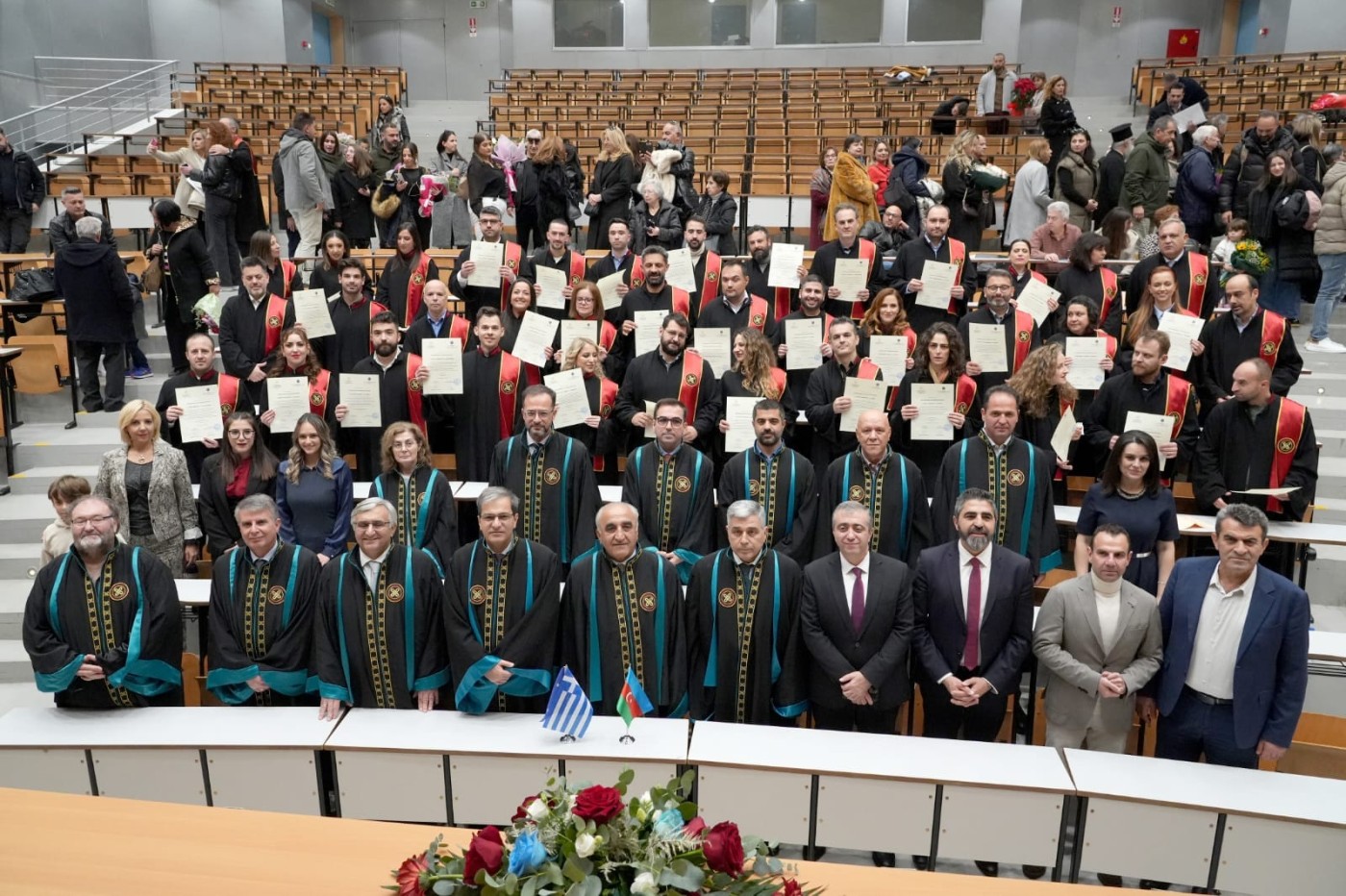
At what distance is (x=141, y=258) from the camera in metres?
11.3

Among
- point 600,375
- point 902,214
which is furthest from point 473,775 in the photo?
point 902,214

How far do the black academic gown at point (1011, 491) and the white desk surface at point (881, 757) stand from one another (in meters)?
1.49

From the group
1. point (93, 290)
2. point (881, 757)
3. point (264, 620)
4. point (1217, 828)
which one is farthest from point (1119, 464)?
point (93, 290)

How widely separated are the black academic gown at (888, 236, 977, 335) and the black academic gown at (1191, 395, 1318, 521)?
7.94 feet

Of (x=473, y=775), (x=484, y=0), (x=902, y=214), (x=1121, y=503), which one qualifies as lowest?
(x=473, y=775)

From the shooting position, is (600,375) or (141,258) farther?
(141,258)

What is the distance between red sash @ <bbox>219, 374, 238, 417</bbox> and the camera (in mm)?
7000

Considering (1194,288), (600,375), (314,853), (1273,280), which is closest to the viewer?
(314,853)

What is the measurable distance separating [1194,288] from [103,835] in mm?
7431

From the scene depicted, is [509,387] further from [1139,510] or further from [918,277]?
[1139,510]

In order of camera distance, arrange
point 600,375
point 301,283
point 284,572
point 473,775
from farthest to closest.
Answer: point 301,283 → point 600,375 → point 284,572 → point 473,775

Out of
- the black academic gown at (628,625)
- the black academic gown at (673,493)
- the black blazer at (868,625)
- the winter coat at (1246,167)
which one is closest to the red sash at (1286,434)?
the black blazer at (868,625)

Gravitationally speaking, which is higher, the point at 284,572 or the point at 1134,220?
the point at 1134,220

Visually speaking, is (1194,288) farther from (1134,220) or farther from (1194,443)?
(1134,220)
